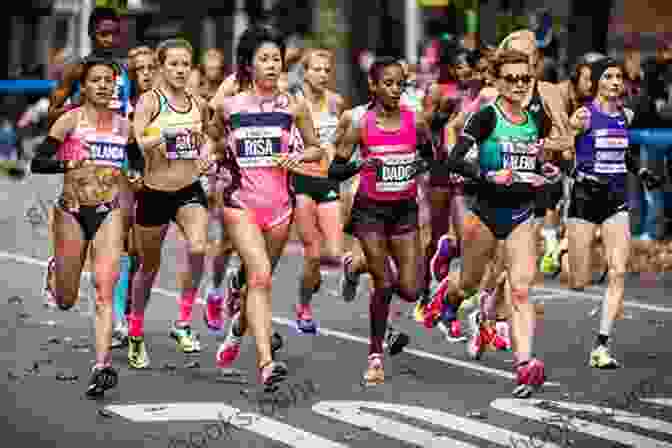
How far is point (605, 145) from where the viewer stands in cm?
1381

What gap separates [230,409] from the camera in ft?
36.8

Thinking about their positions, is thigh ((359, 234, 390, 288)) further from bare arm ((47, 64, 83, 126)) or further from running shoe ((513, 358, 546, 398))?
bare arm ((47, 64, 83, 126))

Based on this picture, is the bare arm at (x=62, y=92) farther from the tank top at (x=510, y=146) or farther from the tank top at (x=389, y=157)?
the tank top at (x=510, y=146)

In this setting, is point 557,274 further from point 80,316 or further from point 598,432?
point 598,432

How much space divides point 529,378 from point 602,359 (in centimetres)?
163

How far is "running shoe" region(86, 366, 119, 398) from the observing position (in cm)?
1150

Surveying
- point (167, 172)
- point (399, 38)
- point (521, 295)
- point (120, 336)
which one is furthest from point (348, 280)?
point (399, 38)

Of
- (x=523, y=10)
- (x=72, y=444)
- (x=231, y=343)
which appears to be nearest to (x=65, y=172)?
(x=231, y=343)

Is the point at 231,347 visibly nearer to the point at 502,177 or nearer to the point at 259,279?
the point at 259,279

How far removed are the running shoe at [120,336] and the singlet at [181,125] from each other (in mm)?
1517

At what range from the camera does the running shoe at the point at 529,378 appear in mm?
11609

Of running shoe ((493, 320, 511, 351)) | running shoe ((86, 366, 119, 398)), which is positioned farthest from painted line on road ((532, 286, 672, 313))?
running shoe ((86, 366, 119, 398))

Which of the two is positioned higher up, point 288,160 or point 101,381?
point 288,160

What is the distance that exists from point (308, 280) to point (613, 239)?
247cm
